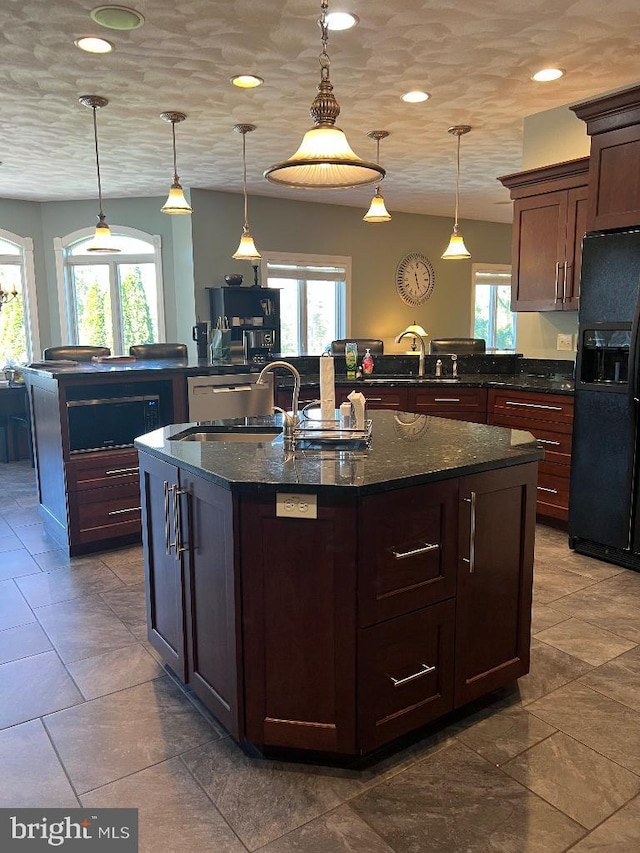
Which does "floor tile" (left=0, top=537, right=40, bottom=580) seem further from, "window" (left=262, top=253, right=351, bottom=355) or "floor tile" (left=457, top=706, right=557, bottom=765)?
"window" (left=262, top=253, right=351, bottom=355)

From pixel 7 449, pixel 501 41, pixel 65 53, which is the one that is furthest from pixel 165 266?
pixel 501 41

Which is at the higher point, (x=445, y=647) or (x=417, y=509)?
(x=417, y=509)

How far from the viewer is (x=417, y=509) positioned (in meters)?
1.80

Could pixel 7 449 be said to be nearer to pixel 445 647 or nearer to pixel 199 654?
pixel 199 654

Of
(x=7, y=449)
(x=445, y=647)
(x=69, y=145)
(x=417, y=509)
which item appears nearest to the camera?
(x=417, y=509)

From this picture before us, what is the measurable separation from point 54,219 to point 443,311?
17.9ft

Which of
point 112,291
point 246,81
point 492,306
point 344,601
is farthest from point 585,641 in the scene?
point 492,306

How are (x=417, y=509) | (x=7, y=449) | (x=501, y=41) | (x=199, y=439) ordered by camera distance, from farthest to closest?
(x=7, y=449)
(x=501, y=41)
(x=199, y=439)
(x=417, y=509)

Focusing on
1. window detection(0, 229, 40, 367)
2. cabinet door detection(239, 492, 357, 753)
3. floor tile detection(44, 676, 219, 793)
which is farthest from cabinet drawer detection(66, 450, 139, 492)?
window detection(0, 229, 40, 367)

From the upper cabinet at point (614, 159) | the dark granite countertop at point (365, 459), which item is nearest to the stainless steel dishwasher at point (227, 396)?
the dark granite countertop at point (365, 459)

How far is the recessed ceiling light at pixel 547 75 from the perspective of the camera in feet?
12.1

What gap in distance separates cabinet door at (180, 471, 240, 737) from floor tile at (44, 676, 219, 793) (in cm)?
13

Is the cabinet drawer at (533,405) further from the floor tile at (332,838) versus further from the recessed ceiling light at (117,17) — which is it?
the recessed ceiling light at (117,17)

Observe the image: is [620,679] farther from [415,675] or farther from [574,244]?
[574,244]
